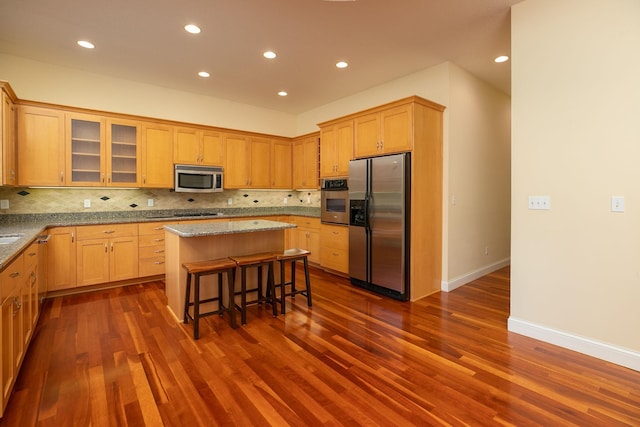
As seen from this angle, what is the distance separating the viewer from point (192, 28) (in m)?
3.12

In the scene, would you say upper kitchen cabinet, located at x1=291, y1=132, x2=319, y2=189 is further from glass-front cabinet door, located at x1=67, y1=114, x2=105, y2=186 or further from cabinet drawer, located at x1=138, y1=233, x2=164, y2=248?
glass-front cabinet door, located at x1=67, y1=114, x2=105, y2=186

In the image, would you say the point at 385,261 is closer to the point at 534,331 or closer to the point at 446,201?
the point at 446,201

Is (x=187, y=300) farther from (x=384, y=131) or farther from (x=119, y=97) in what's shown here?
(x=119, y=97)

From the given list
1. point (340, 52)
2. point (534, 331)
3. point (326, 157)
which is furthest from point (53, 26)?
point (534, 331)

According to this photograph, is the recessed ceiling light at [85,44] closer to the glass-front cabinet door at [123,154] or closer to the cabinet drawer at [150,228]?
the glass-front cabinet door at [123,154]

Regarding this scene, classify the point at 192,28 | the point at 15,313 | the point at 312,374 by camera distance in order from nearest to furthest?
the point at 15,313, the point at 312,374, the point at 192,28

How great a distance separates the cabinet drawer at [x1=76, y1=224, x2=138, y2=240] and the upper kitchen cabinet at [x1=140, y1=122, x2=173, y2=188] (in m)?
0.75

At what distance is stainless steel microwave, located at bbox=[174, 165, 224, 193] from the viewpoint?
4855 millimetres

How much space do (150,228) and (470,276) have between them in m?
4.64

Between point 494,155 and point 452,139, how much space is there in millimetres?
1309

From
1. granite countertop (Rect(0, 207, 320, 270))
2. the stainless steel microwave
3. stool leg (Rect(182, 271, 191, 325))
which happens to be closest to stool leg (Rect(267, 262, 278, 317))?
granite countertop (Rect(0, 207, 320, 270))

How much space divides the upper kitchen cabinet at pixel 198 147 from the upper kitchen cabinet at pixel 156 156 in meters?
0.12

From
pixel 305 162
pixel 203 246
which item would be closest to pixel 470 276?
pixel 305 162

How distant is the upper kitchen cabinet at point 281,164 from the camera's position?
20.0 ft
